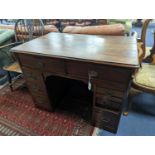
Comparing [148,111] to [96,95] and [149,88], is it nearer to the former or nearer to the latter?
[149,88]

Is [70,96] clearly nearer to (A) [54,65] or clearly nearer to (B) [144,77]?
(A) [54,65]

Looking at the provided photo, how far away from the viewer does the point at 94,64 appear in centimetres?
99

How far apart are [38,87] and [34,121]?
0.40 meters

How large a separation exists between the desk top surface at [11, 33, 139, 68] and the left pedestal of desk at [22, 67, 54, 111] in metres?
0.23

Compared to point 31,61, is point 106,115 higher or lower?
lower

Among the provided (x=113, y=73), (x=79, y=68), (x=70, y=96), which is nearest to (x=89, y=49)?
(x=79, y=68)

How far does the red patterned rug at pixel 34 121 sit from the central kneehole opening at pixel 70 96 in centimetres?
8

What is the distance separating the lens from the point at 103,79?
104cm

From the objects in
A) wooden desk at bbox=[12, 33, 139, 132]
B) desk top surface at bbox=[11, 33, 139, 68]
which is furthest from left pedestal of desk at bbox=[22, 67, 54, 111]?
desk top surface at bbox=[11, 33, 139, 68]

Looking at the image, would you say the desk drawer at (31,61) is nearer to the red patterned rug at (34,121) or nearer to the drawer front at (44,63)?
the drawer front at (44,63)

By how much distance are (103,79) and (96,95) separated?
0.19 meters

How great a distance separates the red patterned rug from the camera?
1.44 metres
